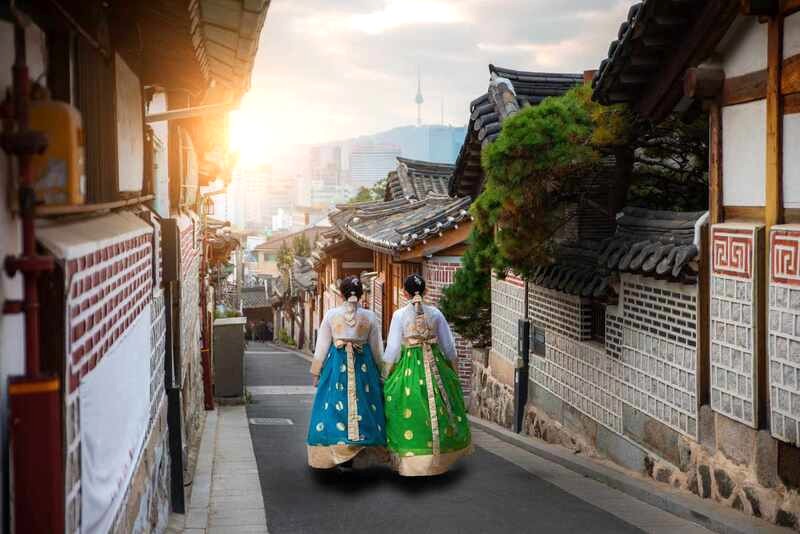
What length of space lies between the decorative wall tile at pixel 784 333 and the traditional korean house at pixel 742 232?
0.01 metres

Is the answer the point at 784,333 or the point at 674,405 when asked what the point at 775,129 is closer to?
the point at 784,333

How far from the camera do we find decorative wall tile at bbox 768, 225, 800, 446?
7500mm

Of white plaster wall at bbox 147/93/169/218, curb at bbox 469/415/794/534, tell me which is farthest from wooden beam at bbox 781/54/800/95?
white plaster wall at bbox 147/93/169/218

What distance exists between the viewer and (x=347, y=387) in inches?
410

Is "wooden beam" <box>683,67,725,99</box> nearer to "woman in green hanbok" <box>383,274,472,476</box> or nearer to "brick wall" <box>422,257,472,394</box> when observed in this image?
"woman in green hanbok" <box>383,274,472,476</box>

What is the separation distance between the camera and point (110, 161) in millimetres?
6301

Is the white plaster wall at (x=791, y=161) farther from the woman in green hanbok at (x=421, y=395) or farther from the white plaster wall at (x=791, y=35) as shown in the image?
the woman in green hanbok at (x=421, y=395)

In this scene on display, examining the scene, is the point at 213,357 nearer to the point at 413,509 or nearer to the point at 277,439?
the point at 277,439

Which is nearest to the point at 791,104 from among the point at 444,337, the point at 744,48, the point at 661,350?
the point at 744,48

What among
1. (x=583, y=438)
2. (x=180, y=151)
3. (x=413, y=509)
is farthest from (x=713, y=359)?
(x=180, y=151)

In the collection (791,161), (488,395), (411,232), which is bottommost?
(488,395)

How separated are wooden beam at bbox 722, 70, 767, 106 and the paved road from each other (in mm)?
3988

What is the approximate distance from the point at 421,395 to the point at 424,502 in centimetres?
142

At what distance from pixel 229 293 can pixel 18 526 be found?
156 feet
